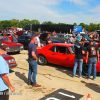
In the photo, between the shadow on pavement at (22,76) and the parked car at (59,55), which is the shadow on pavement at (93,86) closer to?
the parked car at (59,55)

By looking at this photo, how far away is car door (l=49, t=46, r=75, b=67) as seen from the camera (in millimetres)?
6503

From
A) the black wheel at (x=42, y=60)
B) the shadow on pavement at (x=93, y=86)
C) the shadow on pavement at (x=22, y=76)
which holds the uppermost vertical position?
the black wheel at (x=42, y=60)

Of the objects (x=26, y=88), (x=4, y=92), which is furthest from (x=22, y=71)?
(x=4, y=92)

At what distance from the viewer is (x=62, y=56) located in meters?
6.79

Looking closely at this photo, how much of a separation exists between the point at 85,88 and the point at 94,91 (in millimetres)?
336

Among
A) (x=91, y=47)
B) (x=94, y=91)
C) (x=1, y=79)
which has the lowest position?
(x=94, y=91)

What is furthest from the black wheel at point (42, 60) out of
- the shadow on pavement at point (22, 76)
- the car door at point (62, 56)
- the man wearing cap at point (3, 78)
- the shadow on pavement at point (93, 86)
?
the man wearing cap at point (3, 78)

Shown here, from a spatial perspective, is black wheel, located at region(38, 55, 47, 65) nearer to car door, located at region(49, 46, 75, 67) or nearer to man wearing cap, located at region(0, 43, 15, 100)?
car door, located at region(49, 46, 75, 67)

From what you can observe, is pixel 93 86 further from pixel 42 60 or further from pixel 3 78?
pixel 3 78

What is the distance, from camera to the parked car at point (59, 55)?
6.48m

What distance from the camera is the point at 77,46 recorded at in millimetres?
5582

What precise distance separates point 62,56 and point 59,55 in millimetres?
206

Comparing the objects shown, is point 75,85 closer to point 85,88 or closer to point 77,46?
point 85,88

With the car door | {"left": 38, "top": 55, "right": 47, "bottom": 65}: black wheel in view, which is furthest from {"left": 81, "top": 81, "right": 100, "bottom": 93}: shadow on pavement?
{"left": 38, "top": 55, "right": 47, "bottom": 65}: black wheel
